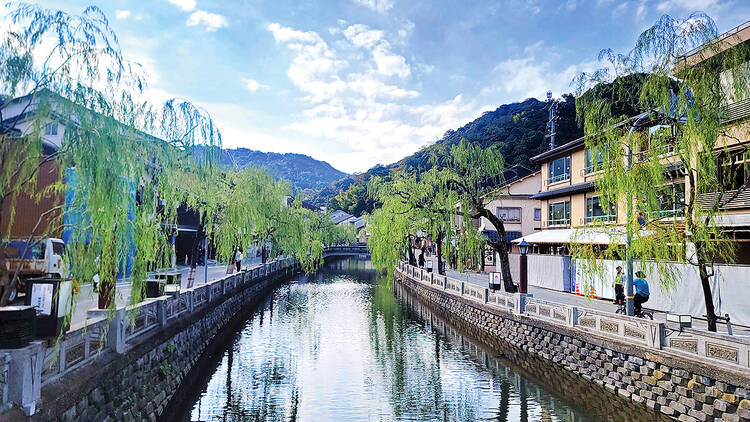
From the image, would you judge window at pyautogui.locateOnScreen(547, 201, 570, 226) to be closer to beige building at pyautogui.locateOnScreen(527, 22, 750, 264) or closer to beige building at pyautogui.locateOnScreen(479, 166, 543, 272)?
beige building at pyautogui.locateOnScreen(527, 22, 750, 264)

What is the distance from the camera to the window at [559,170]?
2532cm

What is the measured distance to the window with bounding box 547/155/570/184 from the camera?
25319 mm

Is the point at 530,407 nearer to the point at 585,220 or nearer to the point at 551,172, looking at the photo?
the point at 585,220

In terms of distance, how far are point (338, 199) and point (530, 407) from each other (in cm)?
10659

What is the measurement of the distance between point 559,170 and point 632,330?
16853 mm

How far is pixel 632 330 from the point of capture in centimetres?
1095

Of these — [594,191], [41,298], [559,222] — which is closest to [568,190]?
[594,191]

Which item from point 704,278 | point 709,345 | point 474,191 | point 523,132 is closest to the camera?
point 709,345

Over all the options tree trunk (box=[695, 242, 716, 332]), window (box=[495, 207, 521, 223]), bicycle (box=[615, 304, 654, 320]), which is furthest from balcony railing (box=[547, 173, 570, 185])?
tree trunk (box=[695, 242, 716, 332])

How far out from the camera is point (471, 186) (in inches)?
773

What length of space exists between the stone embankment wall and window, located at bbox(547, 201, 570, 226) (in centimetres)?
1021

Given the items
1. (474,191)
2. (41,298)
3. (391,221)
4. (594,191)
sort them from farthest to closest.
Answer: (391,221) → (594,191) → (474,191) → (41,298)

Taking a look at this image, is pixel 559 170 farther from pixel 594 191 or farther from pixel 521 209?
pixel 521 209

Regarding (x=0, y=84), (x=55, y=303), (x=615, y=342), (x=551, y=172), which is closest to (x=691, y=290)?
(x=615, y=342)
